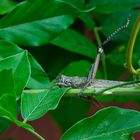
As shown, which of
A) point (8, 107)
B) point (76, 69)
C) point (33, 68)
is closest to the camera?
point (8, 107)

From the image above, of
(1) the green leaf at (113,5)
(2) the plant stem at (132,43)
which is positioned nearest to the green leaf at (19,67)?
(2) the plant stem at (132,43)

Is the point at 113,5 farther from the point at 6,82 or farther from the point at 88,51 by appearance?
the point at 6,82

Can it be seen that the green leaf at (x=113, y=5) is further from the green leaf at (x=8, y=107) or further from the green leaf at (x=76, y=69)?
the green leaf at (x=8, y=107)

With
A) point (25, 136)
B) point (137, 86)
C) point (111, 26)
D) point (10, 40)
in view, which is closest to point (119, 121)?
point (137, 86)

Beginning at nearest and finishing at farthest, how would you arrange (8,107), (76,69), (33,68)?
(8,107)
(33,68)
(76,69)

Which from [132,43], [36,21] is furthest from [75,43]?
[132,43]

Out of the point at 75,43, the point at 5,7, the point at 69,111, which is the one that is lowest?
the point at 69,111
